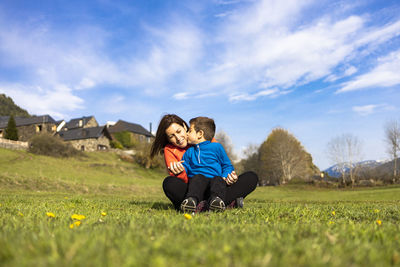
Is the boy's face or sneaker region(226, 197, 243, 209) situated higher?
the boy's face

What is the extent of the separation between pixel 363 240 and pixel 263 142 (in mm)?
52907

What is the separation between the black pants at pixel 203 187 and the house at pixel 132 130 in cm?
7676

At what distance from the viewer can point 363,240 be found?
2.13m

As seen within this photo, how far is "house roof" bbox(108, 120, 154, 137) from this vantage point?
81.6m

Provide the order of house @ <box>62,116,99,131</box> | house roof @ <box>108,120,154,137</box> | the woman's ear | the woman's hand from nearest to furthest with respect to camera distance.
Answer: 1. the woman's hand
2. the woman's ear
3. house @ <box>62,116,99,131</box>
4. house roof @ <box>108,120,154,137</box>

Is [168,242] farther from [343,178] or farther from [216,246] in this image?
[343,178]

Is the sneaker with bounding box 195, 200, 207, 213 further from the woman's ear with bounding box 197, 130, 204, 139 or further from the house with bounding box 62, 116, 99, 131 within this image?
the house with bounding box 62, 116, 99, 131

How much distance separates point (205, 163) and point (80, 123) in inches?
3175

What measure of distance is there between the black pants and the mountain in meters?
139

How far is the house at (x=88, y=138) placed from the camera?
222ft

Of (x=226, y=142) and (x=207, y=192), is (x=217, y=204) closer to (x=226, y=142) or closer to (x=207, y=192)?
(x=207, y=192)

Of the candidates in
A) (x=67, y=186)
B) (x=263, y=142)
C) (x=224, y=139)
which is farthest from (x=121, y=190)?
(x=224, y=139)

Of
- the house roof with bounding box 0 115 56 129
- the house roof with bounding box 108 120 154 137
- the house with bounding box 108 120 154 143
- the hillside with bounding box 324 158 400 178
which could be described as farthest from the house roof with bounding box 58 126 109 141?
the hillside with bounding box 324 158 400 178

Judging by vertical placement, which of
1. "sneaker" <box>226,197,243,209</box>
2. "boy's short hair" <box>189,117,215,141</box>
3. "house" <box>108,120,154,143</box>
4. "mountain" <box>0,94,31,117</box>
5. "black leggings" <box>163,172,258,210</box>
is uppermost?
"mountain" <box>0,94,31,117</box>
